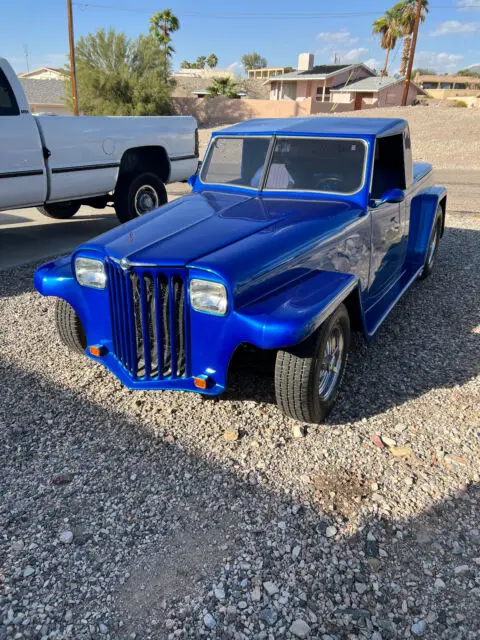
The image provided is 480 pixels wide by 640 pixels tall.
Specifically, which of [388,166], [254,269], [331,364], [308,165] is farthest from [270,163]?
[331,364]

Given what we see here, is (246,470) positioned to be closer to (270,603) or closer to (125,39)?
(270,603)

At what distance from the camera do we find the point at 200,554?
2328 mm

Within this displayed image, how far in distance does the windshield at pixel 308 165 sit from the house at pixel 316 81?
4459cm

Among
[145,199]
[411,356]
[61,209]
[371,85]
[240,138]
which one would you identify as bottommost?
[61,209]

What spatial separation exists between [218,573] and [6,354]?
2.75 metres

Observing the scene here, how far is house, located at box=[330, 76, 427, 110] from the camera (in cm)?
4191

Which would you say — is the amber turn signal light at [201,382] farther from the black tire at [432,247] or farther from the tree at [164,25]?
the tree at [164,25]

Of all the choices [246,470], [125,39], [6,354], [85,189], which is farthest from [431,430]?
[125,39]

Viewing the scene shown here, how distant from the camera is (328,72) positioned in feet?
156

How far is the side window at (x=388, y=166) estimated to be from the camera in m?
4.04

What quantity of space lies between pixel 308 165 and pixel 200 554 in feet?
9.48

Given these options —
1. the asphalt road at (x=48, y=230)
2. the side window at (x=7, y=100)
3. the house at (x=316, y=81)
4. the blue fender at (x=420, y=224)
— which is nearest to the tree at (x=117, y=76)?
the house at (x=316, y=81)

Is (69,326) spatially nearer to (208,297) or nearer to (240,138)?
(208,297)

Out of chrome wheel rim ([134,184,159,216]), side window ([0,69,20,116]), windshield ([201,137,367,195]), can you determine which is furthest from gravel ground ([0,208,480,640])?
chrome wheel rim ([134,184,159,216])
